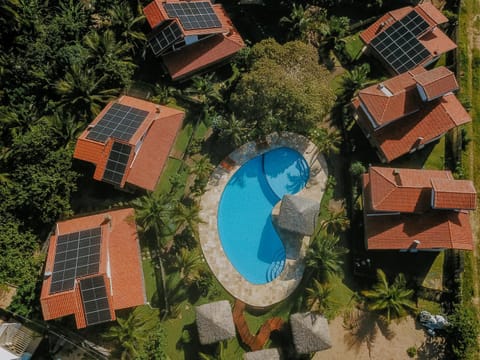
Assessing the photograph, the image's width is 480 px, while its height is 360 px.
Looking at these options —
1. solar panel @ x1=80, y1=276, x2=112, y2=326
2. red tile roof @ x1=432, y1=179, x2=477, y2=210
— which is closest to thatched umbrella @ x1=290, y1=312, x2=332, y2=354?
red tile roof @ x1=432, y1=179, x2=477, y2=210

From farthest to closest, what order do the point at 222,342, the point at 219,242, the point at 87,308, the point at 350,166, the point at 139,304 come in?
the point at 350,166, the point at 219,242, the point at 222,342, the point at 139,304, the point at 87,308

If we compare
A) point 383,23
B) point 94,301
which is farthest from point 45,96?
point 383,23

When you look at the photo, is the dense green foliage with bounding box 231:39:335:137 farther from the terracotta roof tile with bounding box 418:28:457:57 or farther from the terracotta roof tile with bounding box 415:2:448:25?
the terracotta roof tile with bounding box 415:2:448:25

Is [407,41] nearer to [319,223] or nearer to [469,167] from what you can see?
[469,167]

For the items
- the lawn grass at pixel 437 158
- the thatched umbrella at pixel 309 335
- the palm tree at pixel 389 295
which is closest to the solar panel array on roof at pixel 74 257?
the thatched umbrella at pixel 309 335

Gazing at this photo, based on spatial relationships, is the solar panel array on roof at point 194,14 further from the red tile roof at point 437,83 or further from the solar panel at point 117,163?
the red tile roof at point 437,83

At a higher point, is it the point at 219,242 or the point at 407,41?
the point at 407,41

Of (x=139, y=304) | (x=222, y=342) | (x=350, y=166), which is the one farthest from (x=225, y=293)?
(x=350, y=166)
